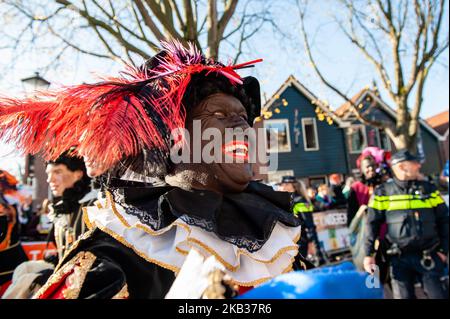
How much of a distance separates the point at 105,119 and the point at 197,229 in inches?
22.0

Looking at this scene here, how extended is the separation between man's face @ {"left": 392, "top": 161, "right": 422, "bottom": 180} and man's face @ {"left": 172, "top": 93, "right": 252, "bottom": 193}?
125 inches

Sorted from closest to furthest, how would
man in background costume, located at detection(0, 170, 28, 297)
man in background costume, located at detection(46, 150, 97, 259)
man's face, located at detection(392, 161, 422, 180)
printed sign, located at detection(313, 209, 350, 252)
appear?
man in background costume, located at detection(0, 170, 28, 297) < man in background costume, located at detection(46, 150, 97, 259) < man's face, located at detection(392, 161, 422, 180) < printed sign, located at detection(313, 209, 350, 252)

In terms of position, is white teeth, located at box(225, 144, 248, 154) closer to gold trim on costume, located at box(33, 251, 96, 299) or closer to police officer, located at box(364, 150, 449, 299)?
gold trim on costume, located at box(33, 251, 96, 299)

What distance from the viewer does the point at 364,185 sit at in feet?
18.8

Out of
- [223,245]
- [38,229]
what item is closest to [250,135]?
[223,245]

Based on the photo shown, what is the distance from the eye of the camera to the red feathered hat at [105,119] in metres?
1.41

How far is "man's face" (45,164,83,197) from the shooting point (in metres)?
3.38

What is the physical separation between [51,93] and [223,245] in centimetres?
95

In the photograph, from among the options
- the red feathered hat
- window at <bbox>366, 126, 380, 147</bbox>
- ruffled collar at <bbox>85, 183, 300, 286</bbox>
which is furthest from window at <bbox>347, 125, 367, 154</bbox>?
the red feathered hat

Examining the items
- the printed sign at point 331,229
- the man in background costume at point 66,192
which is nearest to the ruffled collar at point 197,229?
the man in background costume at point 66,192

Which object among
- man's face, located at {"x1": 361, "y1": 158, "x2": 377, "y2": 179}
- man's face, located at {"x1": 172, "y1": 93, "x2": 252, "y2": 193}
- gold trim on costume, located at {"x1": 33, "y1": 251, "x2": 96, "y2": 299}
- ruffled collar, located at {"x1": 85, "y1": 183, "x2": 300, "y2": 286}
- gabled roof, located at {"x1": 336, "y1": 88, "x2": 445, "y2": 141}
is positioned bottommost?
gold trim on costume, located at {"x1": 33, "y1": 251, "x2": 96, "y2": 299}

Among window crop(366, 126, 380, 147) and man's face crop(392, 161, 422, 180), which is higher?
window crop(366, 126, 380, 147)

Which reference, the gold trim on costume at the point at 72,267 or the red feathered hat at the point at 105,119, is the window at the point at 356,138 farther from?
the gold trim on costume at the point at 72,267
